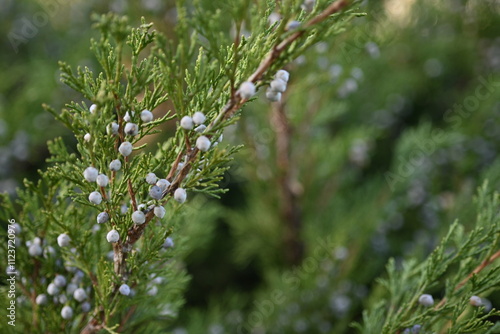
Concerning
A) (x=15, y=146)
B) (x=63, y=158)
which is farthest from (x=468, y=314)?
(x=15, y=146)

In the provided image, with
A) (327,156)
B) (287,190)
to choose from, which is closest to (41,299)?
(287,190)

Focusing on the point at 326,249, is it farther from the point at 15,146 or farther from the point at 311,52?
the point at 15,146

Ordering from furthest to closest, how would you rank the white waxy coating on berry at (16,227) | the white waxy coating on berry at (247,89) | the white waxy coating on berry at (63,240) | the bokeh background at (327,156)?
the bokeh background at (327,156) → the white waxy coating on berry at (16,227) → the white waxy coating on berry at (63,240) → the white waxy coating on berry at (247,89)

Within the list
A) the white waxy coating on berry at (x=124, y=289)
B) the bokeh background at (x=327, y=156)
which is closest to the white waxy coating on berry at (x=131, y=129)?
the white waxy coating on berry at (x=124, y=289)

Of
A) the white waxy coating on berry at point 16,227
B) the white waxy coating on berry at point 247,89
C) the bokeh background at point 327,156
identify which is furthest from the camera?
the bokeh background at point 327,156

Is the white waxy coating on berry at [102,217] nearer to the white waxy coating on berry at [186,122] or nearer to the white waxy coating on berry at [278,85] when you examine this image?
the white waxy coating on berry at [186,122]

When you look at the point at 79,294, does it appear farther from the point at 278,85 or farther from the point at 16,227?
the point at 278,85

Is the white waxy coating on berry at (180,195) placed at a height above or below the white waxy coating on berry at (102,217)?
below
